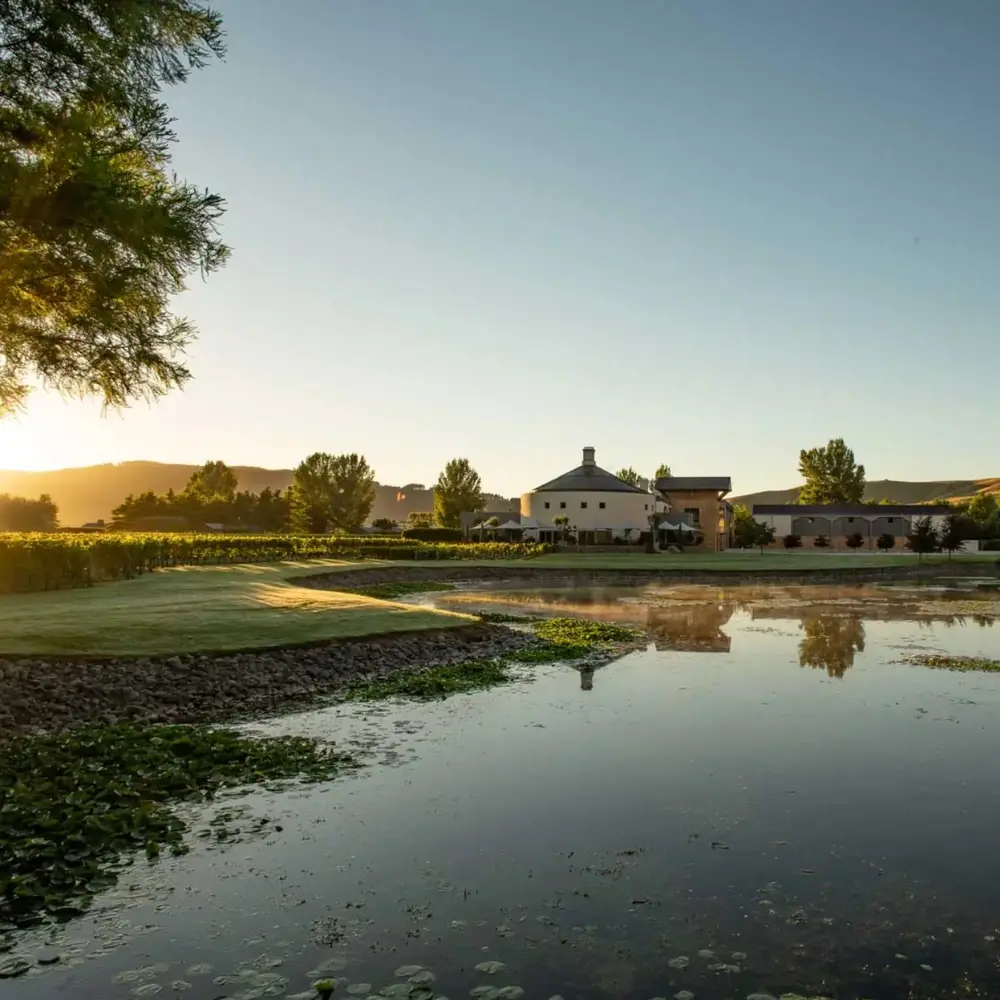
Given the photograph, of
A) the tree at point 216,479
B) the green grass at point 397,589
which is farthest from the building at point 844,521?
the tree at point 216,479

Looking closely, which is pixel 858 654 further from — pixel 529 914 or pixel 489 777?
pixel 529 914

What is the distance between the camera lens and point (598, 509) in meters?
85.5

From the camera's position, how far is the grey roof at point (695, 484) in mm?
87562

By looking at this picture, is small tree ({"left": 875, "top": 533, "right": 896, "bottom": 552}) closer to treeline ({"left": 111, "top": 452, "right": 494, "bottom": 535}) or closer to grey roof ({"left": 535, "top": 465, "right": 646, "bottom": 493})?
grey roof ({"left": 535, "top": 465, "right": 646, "bottom": 493})

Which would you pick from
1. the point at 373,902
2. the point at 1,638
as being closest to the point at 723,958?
the point at 373,902

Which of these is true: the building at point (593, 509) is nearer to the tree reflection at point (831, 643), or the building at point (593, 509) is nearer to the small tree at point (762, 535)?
the small tree at point (762, 535)

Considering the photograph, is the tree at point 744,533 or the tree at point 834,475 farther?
the tree at point 834,475

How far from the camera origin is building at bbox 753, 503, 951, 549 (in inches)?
3711

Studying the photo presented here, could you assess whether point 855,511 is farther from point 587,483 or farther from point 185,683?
point 185,683

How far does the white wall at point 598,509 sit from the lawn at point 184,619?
56052 millimetres

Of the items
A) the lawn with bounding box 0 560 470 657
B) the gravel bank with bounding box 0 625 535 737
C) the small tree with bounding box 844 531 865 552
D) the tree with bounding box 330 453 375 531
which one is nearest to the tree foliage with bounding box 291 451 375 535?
the tree with bounding box 330 453 375 531

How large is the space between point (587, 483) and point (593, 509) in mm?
2746

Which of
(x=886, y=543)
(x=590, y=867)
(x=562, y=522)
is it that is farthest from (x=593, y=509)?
(x=590, y=867)

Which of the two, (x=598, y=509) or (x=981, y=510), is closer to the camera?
(x=598, y=509)
